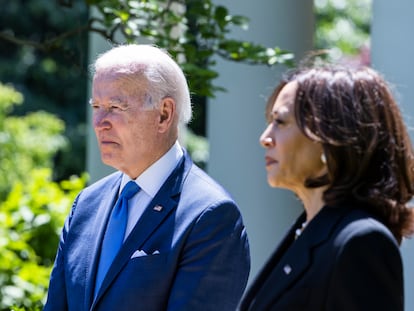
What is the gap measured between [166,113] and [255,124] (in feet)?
9.46

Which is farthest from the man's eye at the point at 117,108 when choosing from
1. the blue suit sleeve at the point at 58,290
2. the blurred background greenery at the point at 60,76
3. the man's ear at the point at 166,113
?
the blurred background greenery at the point at 60,76

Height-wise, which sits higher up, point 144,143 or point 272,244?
point 144,143

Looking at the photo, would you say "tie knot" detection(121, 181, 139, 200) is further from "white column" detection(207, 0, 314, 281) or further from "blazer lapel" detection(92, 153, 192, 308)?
"white column" detection(207, 0, 314, 281)

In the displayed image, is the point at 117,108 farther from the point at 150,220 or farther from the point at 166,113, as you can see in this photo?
the point at 150,220

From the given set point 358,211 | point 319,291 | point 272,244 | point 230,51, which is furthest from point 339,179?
point 272,244

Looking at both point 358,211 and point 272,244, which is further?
point 272,244

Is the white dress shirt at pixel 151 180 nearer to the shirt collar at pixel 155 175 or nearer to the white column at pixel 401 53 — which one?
the shirt collar at pixel 155 175

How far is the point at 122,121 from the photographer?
14.1 feet

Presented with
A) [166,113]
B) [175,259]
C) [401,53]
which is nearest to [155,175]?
[166,113]

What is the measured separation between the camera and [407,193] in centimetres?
310

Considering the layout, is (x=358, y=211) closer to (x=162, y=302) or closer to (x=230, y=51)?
(x=162, y=302)

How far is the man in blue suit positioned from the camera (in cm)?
413

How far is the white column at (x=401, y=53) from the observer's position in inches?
227

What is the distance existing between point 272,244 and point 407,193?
13.5 feet
